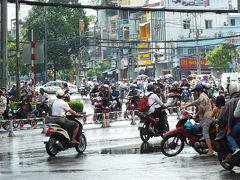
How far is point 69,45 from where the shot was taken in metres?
88.8

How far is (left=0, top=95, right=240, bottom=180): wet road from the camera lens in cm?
1216

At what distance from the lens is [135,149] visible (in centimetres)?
1750

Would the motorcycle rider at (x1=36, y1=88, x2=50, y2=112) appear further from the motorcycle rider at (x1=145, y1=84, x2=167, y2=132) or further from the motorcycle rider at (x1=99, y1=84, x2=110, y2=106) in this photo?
the motorcycle rider at (x1=145, y1=84, x2=167, y2=132)

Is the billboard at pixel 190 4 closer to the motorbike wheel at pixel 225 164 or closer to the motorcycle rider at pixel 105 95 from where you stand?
the motorcycle rider at pixel 105 95

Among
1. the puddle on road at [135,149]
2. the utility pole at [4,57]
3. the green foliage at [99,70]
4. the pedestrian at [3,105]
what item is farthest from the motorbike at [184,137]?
the green foliage at [99,70]

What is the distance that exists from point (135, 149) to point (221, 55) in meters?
69.2

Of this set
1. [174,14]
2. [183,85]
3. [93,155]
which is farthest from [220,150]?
[174,14]

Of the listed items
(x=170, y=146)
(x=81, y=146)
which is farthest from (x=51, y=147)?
(x=170, y=146)

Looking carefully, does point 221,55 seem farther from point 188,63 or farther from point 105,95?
point 105,95

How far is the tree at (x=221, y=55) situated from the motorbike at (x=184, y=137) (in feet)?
231

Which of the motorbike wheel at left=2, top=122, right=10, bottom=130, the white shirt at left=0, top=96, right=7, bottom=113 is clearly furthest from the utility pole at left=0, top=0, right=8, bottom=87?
the motorbike wheel at left=2, top=122, right=10, bottom=130

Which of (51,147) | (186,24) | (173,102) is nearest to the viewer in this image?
(51,147)

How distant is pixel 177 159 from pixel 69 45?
74820mm

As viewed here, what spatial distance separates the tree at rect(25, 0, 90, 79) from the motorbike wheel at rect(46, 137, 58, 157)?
226 ft
